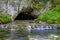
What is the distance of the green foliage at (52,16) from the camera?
46.0 ft

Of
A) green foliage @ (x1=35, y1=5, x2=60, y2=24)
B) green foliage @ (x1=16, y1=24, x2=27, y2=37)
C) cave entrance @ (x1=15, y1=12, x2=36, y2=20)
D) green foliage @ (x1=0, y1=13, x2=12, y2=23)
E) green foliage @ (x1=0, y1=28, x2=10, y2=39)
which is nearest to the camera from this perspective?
green foliage @ (x1=0, y1=28, x2=10, y2=39)

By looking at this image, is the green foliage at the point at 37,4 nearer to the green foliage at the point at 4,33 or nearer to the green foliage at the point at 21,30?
the green foliage at the point at 21,30

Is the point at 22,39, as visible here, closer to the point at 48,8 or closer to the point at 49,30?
the point at 49,30

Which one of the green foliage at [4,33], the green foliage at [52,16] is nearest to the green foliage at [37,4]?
the green foliage at [52,16]

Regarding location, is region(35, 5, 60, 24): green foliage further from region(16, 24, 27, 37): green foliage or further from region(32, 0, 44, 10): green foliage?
region(16, 24, 27, 37): green foliage

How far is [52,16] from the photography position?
567 inches

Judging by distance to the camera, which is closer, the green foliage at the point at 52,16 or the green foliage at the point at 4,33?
the green foliage at the point at 4,33

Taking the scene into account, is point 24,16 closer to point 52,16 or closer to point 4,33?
point 52,16

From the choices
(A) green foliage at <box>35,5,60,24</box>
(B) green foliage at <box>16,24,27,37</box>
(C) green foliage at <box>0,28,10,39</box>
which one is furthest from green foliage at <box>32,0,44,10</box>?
(C) green foliage at <box>0,28,10,39</box>

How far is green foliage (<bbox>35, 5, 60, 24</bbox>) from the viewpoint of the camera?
14.0 m

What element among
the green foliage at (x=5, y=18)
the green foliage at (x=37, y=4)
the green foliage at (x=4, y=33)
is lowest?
the green foliage at (x=4, y=33)

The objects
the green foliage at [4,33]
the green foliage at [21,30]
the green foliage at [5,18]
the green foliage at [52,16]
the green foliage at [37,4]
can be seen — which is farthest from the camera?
the green foliage at [37,4]

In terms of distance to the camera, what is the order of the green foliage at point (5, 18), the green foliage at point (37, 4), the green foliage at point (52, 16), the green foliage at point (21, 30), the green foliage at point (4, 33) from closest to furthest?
the green foliage at point (4, 33), the green foliage at point (21, 30), the green foliage at point (5, 18), the green foliage at point (52, 16), the green foliage at point (37, 4)

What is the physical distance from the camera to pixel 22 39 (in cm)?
1038
